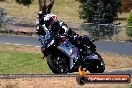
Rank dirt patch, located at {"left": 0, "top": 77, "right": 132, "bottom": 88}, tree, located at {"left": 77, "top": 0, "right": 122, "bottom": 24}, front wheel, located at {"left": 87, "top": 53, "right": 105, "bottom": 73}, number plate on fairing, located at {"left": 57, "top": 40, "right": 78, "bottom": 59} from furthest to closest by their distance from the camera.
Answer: tree, located at {"left": 77, "top": 0, "right": 122, "bottom": 24} < dirt patch, located at {"left": 0, "top": 77, "right": 132, "bottom": 88} < front wheel, located at {"left": 87, "top": 53, "right": 105, "bottom": 73} < number plate on fairing, located at {"left": 57, "top": 40, "right": 78, "bottom": 59}

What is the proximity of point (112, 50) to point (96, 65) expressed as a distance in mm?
17437

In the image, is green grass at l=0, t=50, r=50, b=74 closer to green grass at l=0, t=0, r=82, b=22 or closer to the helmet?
the helmet

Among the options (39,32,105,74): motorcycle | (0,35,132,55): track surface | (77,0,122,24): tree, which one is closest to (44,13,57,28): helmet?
(39,32,105,74): motorcycle

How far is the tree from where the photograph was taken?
42656 mm

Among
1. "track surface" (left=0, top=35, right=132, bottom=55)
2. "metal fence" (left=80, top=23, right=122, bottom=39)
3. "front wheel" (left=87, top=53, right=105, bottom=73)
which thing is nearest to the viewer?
"front wheel" (left=87, top=53, right=105, bottom=73)

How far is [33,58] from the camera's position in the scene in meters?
27.0

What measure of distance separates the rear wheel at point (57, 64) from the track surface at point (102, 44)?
16.8 m

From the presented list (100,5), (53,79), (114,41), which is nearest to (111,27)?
(114,41)

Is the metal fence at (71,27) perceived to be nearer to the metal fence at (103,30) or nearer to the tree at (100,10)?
the metal fence at (103,30)

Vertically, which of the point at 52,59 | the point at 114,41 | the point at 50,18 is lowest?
the point at 114,41

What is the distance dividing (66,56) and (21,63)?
1100 cm

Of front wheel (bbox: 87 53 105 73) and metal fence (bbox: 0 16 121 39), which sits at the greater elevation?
front wheel (bbox: 87 53 105 73)

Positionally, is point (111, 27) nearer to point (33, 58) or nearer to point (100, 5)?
point (100, 5)

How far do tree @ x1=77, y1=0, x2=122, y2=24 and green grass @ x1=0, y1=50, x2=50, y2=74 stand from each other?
601 inches
